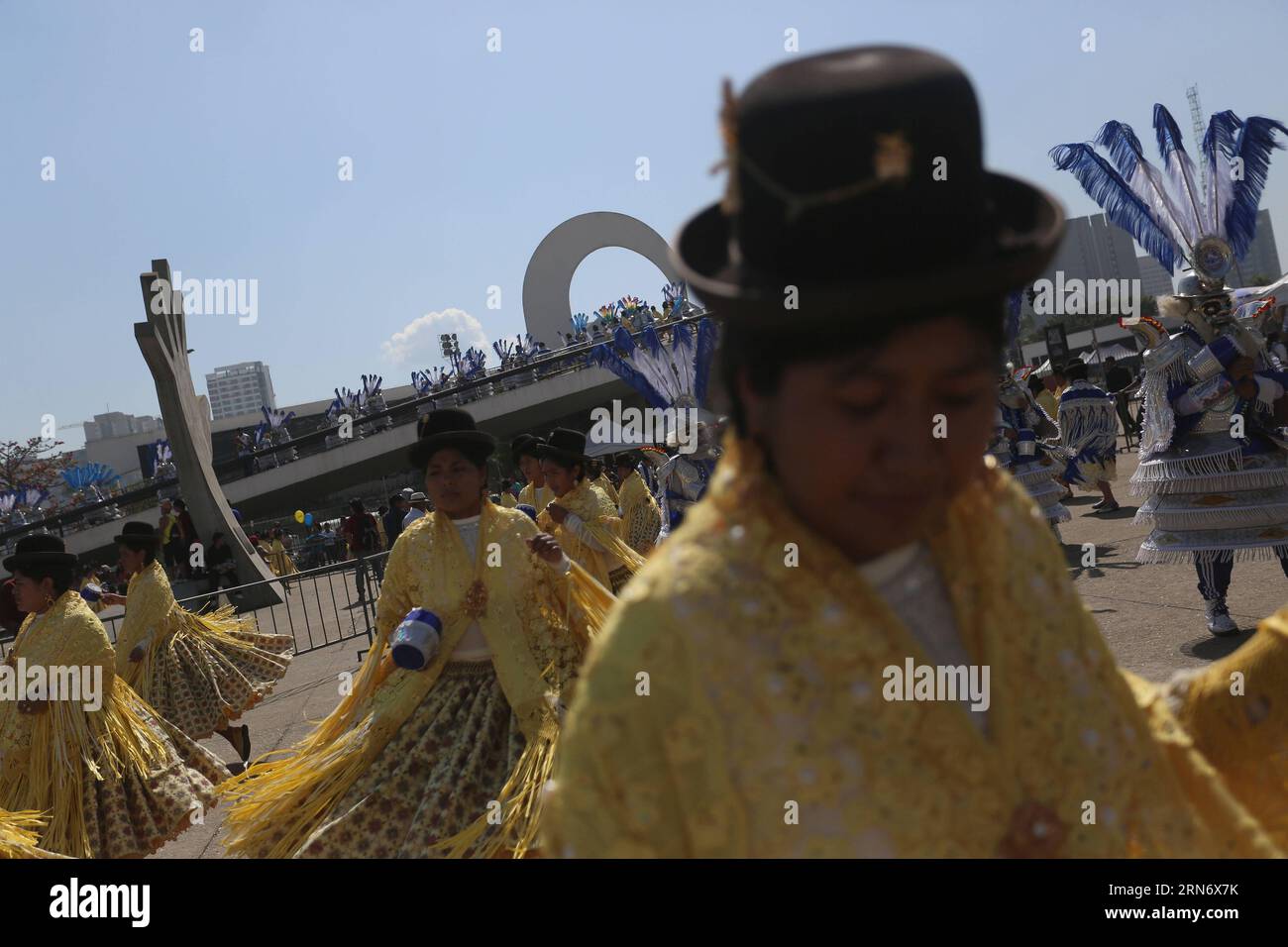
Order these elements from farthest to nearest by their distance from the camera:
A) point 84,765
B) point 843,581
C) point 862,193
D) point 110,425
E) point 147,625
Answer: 1. point 110,425
2. point 147,625
3. point 84,765
4. point 843,581
5. point 862,193

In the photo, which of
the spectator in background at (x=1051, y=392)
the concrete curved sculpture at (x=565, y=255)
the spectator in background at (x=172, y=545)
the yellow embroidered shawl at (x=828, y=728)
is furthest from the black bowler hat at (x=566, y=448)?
the concrete curved sculpture at (x=565, y=255)

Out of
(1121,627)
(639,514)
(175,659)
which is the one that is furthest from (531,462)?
(1121,627)

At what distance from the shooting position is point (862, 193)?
4.38 ft

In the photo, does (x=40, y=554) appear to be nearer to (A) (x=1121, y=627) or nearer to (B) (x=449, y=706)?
(B) (x=449, y=706)

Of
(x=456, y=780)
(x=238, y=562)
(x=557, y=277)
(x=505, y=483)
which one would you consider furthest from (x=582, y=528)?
(x=557, y=277)

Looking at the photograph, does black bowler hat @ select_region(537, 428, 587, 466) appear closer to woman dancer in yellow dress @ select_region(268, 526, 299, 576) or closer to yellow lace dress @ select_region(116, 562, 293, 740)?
yellow lace dress @ select_region(116, 562, 293, 740)

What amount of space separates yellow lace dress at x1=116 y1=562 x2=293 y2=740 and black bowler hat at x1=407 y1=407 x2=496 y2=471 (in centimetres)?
379

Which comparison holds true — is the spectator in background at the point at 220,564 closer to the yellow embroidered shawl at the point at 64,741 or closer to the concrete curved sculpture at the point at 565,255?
the yellow embroidered shawl at the point at 64,741

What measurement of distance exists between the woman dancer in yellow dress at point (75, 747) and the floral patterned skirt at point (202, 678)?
6.47ft

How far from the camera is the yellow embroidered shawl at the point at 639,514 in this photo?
10125 millimetres

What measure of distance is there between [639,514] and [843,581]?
343 inches

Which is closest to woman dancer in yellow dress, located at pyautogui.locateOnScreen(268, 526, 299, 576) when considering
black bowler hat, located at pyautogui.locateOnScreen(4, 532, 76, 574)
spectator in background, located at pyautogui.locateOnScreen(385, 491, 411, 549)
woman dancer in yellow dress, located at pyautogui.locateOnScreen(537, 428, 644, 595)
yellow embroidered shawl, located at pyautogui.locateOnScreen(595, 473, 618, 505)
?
spectator in background, located at pyautogui.locateOnScreen(385, 491, 411, 549)

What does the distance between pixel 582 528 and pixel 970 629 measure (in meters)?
5.44

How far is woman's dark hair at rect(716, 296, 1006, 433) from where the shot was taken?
4.41ft
